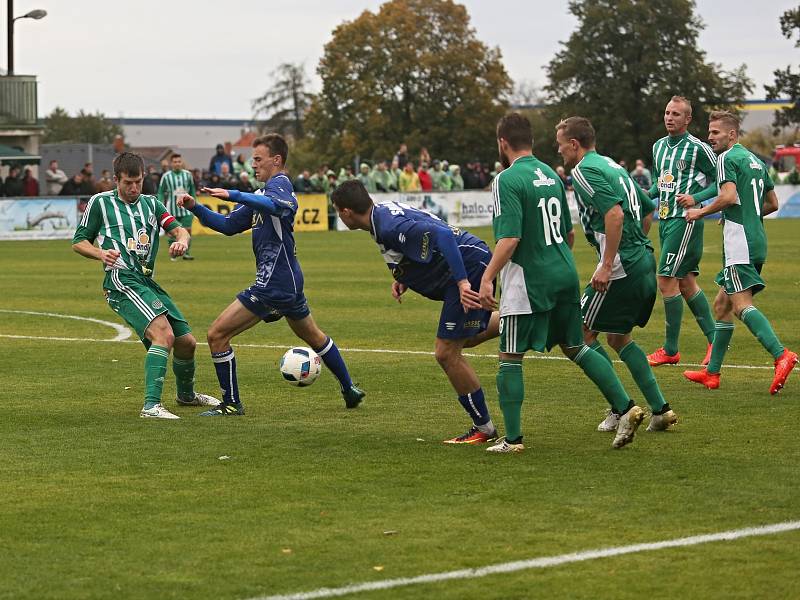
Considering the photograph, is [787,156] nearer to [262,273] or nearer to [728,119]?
[728,119]

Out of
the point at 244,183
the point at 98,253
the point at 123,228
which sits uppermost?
the point at 123,228

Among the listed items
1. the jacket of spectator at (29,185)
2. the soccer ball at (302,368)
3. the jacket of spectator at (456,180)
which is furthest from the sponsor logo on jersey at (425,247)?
the jacket of spectator at (456,180)

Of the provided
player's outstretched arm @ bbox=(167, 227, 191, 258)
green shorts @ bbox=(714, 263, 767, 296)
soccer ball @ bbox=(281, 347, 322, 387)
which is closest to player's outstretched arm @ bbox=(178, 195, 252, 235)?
player's outstretched arm @ bbox=(167, 227, 191, 258)

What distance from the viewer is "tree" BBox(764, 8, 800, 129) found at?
87.2 metres

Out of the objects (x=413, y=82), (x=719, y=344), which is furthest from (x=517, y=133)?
(x=413, y=82)

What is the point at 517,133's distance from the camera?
8633 millimetres

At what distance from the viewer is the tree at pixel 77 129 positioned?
120062mm

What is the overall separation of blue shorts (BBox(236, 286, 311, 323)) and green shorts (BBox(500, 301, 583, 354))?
90.3 inches

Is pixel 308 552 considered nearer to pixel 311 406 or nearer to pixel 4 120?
pixel 311 406

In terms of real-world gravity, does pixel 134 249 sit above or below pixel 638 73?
below

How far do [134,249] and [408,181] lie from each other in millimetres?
34958

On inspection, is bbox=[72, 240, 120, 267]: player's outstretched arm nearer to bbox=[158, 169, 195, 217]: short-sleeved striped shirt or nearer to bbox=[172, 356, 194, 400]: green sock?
bbox=[172, 356, 194, 400]: green sock

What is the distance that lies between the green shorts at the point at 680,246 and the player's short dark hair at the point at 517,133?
180 inches

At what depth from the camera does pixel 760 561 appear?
612cm
